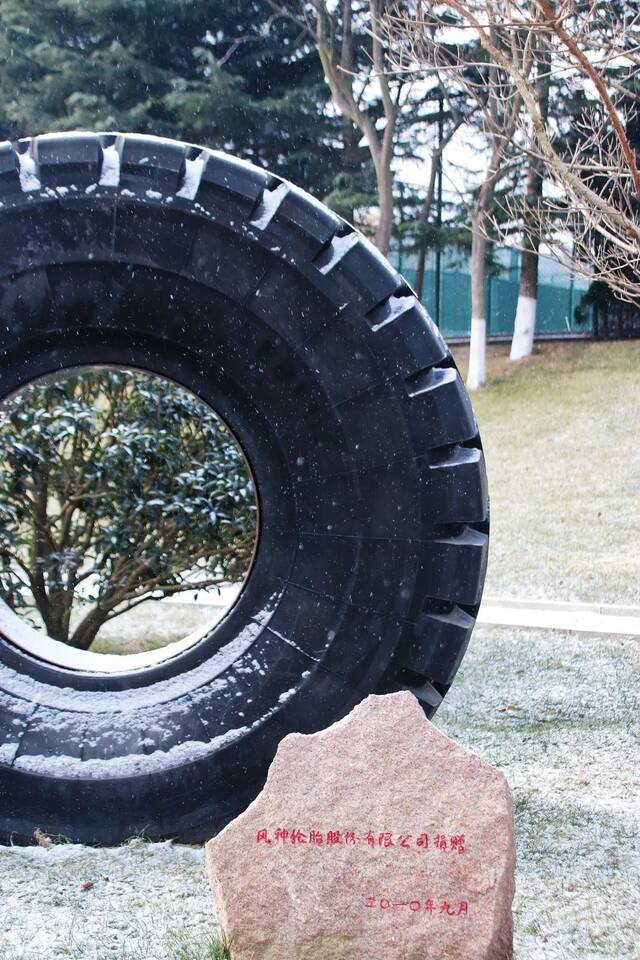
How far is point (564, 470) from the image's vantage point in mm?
12227

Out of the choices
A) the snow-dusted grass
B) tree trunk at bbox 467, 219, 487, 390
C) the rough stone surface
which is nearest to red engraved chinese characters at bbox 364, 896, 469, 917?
the rough stone surface

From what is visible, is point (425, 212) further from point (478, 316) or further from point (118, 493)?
point (118, 493)

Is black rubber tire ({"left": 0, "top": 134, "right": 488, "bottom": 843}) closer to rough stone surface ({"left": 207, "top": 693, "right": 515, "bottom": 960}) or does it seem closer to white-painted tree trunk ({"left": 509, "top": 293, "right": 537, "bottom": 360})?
rough stone surface ({"left": 207, "top": 693, "right": 515, "bottom": 960})

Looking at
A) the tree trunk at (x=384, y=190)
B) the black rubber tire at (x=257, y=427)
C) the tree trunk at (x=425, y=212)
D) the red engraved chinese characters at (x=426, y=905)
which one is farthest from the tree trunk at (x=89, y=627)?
the tree trunk at (x=425, y=212)

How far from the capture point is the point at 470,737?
141 inches

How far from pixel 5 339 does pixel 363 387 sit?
2.72 feet

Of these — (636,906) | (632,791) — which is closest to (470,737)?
(632,791)

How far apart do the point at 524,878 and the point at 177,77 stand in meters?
15.7

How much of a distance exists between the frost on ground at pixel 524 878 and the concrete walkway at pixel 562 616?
5.18ft

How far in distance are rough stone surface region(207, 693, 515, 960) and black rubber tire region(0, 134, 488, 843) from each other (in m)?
0.31

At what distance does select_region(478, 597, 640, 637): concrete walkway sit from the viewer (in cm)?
521

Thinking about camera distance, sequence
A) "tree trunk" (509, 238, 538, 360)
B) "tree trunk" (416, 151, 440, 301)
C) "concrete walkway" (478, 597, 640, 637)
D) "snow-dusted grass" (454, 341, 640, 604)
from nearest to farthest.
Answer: "concrete walkway" (478, 597, 640, 637)
"snow-dusted grass" (454, 341, 640, 604)
"tree trunk" (416, 151, 440, 301)
"tree trunk" (509, 238, 538, 360)

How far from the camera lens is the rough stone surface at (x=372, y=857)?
6.31 ft

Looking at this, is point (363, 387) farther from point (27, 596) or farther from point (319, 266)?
point (27, 596)
